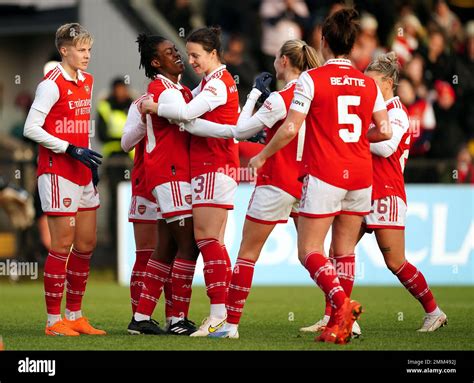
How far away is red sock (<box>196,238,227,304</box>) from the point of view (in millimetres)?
9125

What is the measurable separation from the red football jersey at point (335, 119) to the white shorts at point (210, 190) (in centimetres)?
76

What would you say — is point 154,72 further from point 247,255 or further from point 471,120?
point 471,120

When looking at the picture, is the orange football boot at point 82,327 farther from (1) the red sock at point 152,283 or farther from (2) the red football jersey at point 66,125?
(2) the red football jersey at point 66,125

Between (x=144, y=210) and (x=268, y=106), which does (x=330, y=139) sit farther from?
(x=144, y=210)

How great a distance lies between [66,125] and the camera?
957cm

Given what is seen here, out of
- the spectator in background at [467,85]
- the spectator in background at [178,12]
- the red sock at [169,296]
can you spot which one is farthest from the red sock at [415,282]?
the spectator in background at [178,12]

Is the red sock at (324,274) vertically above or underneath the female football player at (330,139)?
underneath

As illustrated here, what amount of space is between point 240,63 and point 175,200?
29.5ft

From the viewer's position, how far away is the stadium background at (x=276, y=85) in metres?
15.5

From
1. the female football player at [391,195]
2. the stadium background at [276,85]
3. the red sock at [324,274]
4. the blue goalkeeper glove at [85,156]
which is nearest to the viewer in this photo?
the red sock at [324,274]

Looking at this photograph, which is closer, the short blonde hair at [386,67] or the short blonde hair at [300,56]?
the short blonde hair at [300,56]

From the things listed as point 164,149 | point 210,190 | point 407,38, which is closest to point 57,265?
point 164,149
